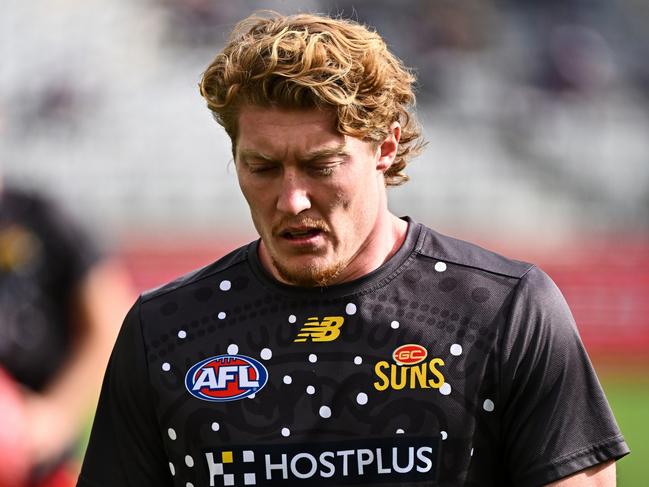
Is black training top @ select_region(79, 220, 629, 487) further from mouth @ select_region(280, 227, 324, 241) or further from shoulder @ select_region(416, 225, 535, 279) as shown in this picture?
mouth @ select_region(280, 227, 324, 241)

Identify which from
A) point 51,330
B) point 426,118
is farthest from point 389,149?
point 426,118

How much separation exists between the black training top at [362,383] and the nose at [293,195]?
0.73 feet

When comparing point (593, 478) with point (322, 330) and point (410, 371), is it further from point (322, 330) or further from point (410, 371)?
point (322, 330)

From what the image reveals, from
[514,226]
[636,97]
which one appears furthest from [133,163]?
[636,97]

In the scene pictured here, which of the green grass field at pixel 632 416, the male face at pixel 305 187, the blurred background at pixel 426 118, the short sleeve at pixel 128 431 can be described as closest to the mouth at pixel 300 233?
the male face at pixel 305 187

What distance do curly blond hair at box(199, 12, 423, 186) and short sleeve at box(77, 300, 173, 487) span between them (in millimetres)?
504

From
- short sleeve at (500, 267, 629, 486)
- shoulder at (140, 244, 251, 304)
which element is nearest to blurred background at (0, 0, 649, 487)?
shoulder at (140, 244, 251, 304)

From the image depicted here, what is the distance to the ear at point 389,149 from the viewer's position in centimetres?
247

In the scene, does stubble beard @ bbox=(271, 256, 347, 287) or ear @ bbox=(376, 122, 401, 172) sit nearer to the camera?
stubble beard @ bbox=(271, 256, 347, 287)

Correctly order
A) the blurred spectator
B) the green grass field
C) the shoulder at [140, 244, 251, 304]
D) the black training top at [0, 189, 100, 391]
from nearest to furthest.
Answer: the shoulder at [140, 244, 251, 304] < the blurred spectator < the black training top at [0, 189, 100, 391] < the green grass field

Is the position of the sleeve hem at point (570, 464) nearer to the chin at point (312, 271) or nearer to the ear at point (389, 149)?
the chin at point (312, 271)

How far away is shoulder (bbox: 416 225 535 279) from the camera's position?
2.38 m

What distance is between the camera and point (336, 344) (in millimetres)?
2389

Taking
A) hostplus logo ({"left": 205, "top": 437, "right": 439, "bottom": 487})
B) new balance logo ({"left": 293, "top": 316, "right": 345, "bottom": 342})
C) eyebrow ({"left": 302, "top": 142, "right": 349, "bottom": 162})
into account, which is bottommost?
hostplus logo ({"left": 205, "top": 437, "right": 439, "bottom": 487})
